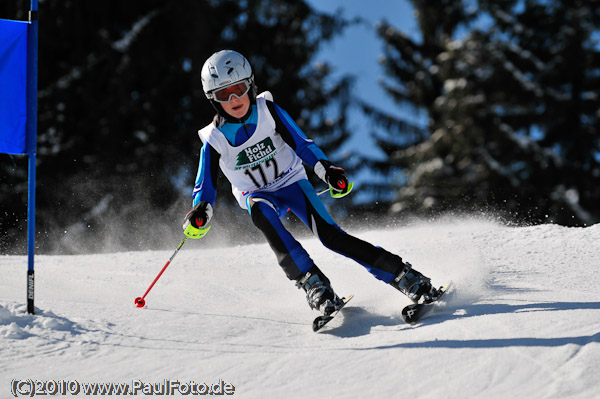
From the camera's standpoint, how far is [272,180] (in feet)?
14.5

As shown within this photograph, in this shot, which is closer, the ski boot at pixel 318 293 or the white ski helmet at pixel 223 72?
the ski boot at pixel 318 293

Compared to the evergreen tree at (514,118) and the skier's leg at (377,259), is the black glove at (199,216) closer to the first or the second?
the skier's leg at (377,259)

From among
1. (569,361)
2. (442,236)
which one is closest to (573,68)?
(442,236)

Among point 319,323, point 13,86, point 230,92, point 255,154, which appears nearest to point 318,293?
point 319,323

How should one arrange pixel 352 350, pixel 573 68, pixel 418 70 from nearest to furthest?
pixel 352 350 < pixel 573 68 < pixel 418 70

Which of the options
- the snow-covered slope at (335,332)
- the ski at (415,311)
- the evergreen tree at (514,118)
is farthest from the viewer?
the evergreen tree at (514,118)

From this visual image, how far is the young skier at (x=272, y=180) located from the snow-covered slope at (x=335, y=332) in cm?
30

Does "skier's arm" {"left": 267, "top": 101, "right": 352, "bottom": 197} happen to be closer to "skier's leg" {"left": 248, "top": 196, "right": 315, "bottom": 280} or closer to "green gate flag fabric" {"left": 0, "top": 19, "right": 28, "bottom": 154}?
"skier's leg" {"left": 248, "top": 196, "right": 315, "bottom": 280}

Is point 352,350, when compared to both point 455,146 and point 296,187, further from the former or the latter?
point 455,146

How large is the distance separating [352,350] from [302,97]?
54.9ft

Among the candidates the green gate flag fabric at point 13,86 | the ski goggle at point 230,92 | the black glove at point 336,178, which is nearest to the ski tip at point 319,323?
the black glove at point 336,178

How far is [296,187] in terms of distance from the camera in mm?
4445

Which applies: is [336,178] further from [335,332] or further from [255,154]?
[335,332]

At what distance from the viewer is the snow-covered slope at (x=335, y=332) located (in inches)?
125
